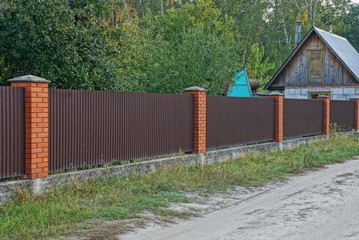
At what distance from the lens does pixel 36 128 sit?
8.67 m

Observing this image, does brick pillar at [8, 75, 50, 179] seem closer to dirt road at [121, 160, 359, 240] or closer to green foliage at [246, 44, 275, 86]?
dirt road at [121, 160, 359, 240]

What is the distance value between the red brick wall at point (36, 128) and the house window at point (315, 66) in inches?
956

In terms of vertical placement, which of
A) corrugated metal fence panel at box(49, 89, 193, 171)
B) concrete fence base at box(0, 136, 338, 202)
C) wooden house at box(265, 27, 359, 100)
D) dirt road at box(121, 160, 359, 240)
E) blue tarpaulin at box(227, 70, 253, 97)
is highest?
wooden house at box(265, 27, 359, 100)

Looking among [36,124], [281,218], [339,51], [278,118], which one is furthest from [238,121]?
[339,51]

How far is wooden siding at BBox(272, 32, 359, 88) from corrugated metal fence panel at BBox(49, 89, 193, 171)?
19021 mm

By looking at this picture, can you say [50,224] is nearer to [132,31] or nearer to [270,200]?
[270,200]

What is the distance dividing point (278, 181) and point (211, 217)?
413 cm

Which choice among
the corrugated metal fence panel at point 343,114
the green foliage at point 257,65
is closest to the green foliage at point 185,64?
the corrugated metal fence panel at point 343,114

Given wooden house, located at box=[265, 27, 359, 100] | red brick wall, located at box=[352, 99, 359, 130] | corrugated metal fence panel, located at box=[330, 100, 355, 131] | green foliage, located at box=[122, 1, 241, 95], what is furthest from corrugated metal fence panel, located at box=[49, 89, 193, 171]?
wooden house, located at box=[265, 27, 359, 100]

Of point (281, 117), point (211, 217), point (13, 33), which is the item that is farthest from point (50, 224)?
point (281, 117)

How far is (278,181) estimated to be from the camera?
39.5 ft

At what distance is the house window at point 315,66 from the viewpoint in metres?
30.9

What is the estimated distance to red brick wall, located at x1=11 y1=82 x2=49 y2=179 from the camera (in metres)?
8.58

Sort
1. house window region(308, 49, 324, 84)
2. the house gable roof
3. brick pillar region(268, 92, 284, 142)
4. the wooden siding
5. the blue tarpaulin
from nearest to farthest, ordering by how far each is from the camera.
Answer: brick pillar region(268, 92, 284, 142) < the blue tarpaulin < the house gable roof < the wooden siding < house window region(308, 49, 324, 84)
